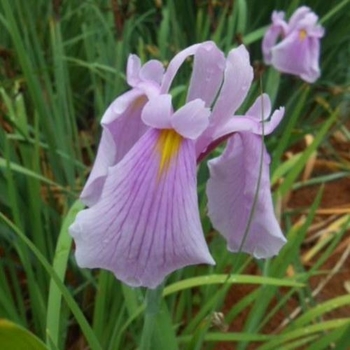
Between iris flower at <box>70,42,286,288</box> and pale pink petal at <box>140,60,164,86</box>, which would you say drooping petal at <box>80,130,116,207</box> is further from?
pale pink petal at <box>140,60,164,86</box>

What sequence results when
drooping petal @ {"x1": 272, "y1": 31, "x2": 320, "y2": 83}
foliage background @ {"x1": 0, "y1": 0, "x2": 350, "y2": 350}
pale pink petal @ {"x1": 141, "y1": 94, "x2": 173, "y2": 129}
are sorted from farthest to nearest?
drooping petal @ {"x1": 272, "y1": 31, "x2": 320, "y2": 83} → foliage background @ {"x1": 0, "y1": 0, "x2": 350, "y2": 350} → pale pink petal @ {"x1": 141, "y1": 94, "x2": 173, "y2": 129}

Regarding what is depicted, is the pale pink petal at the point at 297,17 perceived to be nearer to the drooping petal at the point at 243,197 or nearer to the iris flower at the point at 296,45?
the iris flower at the point at 296,45

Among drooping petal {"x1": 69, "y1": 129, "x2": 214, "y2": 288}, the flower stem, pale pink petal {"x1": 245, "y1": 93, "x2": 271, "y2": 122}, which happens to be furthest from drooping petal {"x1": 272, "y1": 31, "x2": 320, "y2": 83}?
drooping petal {"x1": 69, "y1": 129, "x2": 214, "y2": 288}

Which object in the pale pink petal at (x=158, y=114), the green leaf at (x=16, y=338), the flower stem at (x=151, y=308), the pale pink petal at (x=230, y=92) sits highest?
the pale pink petal at (x=158, y=114)

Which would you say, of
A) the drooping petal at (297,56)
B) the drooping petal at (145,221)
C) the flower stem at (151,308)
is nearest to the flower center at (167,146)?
the drooping petal at (145,221)

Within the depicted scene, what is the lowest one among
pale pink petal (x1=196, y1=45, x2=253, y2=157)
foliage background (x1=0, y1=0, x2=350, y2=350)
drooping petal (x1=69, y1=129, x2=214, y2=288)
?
foliage background (x1=0, y1=0, x2=350, y2=350)

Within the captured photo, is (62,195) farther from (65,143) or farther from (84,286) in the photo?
(84,286)
